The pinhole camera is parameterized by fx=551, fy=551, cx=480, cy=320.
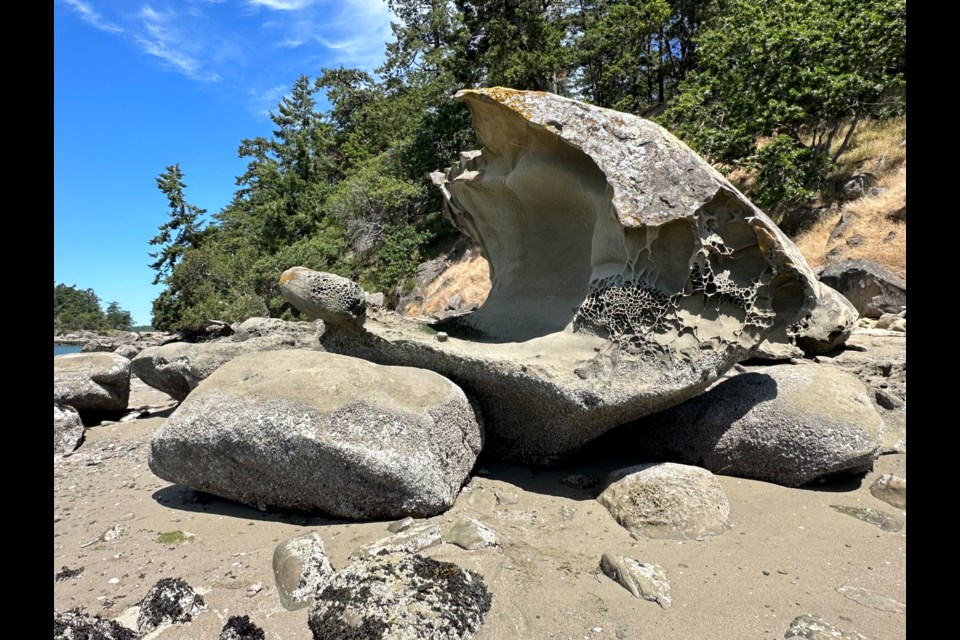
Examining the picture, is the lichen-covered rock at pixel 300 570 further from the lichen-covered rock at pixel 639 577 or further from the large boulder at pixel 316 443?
the lichen-covered rock at pixel 639 577

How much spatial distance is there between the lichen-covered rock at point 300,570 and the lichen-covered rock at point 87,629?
59 centimetres

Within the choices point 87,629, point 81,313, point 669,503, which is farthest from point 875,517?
point 81,313

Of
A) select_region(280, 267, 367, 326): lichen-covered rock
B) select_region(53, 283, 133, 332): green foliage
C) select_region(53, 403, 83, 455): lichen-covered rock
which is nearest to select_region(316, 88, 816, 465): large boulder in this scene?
select_region(280, 267, 367, 326): lichen-covered rock

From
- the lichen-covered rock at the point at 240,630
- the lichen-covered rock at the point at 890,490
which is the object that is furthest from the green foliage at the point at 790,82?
the lichen-covered rock at the point at 240,630

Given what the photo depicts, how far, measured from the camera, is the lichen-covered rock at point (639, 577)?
2.45m

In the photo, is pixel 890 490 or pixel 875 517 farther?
pixel 890 490

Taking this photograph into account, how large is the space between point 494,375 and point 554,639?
1859mm

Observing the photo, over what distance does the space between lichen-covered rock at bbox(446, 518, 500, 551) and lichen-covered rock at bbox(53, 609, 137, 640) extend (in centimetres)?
145

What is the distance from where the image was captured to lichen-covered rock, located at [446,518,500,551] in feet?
9.43

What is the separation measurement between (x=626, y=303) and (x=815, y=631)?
219 cm

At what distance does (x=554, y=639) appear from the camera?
2.20 m

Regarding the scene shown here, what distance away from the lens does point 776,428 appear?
366 centimetres

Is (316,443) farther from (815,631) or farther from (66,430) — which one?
(66,430)
